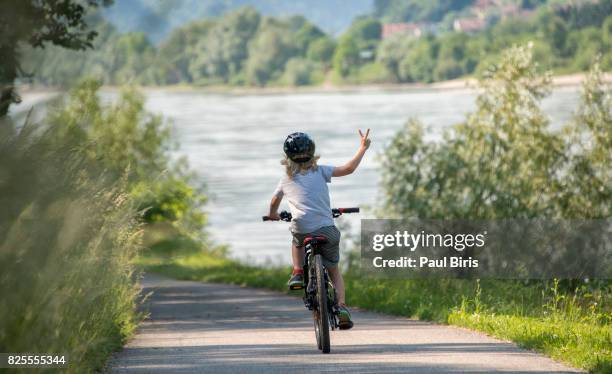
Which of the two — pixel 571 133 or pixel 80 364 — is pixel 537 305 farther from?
pixel 571 133

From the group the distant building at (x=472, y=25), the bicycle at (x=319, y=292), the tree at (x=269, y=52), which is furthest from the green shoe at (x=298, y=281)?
the distant building at (x=472, y=25)

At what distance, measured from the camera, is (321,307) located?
883 cm

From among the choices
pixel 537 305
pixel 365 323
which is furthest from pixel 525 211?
pixel 365 323

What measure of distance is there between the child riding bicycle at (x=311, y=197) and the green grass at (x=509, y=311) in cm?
170

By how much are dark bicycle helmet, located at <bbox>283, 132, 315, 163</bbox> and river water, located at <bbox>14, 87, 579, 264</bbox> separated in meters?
24.8

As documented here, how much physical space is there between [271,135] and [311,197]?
87739 millimetres

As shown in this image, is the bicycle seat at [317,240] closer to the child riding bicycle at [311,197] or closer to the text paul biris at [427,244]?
the child riding bicycle at [311,197]

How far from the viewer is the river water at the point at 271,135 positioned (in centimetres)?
6028

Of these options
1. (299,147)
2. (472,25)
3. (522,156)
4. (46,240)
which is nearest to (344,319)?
(299,147)

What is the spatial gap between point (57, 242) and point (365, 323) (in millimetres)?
7637

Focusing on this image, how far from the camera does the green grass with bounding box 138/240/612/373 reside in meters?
8.73

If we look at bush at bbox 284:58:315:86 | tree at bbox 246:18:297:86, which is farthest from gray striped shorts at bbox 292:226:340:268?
bush at bbox 284:58:315:86

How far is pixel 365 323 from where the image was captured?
12.6 meters

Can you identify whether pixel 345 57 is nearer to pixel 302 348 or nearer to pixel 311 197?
pixel 302 348
